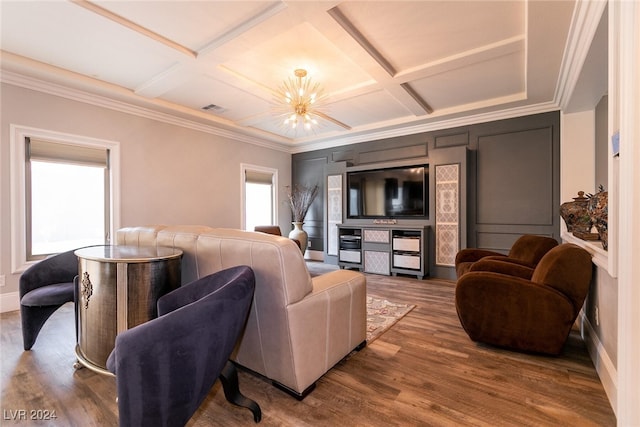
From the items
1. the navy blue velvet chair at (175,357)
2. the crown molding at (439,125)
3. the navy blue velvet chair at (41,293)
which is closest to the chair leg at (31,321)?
the navy blue velvet chair at (41,293)

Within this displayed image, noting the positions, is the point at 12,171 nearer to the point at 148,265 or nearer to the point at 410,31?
the point at 148,265

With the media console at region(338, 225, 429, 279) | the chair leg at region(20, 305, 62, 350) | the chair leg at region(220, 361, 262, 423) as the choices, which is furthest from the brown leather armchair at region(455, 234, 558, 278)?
the chair leg at region(20, 305, 62, 350)

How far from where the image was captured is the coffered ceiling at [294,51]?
235cm

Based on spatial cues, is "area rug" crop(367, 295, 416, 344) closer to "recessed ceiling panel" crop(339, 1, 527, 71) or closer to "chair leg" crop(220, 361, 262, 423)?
"chair leg" crop(220, 361, 262, 423)

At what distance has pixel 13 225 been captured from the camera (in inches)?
128

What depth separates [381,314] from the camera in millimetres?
3119

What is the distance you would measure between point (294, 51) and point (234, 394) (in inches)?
118

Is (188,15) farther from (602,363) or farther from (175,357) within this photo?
(602,363)

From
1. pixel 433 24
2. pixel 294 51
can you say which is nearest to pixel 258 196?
pixel 294 51

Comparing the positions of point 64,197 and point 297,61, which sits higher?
point 297,61

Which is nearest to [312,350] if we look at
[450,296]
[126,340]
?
[126,340]

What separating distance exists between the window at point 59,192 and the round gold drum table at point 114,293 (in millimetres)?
2359

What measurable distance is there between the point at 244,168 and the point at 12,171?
127 inches

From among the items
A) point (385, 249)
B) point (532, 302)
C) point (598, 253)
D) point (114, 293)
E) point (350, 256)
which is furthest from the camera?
point (350, 256)
